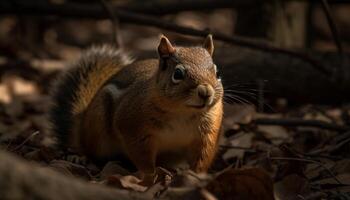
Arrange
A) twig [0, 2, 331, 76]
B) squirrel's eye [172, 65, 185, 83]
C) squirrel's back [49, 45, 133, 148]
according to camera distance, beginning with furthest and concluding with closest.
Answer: twig [0, 2, 331, 76] < squirrel's back [49, 45, 133, 148] < squirrel's eye [172, 65, 185, 83]

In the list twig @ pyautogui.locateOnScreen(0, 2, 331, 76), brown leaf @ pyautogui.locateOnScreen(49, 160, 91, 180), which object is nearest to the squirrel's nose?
brown leaf @ pyautogui.locateOnScreen(49, 160, 91, 180)

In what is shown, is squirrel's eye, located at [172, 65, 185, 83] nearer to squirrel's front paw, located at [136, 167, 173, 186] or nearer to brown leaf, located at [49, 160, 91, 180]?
squirrel's front paw, located at [136, 167, 173, 186]

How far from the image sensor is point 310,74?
5613mm

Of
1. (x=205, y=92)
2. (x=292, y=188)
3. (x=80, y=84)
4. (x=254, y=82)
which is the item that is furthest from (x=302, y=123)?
(x=80, y=84)

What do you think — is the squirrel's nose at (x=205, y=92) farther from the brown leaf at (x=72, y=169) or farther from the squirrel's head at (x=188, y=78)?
the brown leaf at (x=72, y=169)

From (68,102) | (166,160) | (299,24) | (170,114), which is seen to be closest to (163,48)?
(170,114)

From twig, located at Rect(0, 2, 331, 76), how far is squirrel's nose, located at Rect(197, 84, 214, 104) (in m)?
1.87

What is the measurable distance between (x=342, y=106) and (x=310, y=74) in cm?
38

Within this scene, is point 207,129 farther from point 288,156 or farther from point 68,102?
point 68,102

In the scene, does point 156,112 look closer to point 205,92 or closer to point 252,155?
point 205,92

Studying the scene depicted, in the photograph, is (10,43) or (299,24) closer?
(299,24)

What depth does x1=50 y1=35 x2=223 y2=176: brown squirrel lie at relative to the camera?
3.44 m

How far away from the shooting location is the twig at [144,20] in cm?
516

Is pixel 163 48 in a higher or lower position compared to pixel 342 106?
higher
